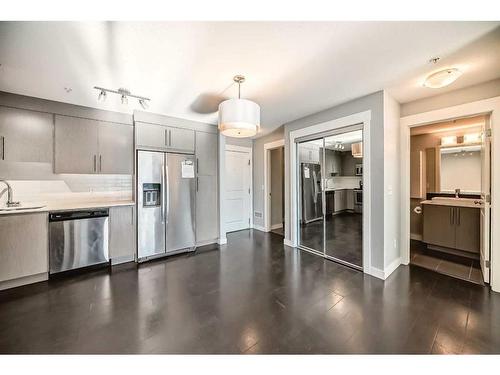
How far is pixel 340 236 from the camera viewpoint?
3.65 metres

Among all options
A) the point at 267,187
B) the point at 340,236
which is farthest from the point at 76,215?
the point at 340,236

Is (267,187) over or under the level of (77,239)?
over

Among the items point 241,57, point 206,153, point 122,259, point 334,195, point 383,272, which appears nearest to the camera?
point 241,57

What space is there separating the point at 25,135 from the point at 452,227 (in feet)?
20.8

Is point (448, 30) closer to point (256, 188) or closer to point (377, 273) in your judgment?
point (377, 273)

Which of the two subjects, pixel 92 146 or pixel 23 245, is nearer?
pixel 23 245

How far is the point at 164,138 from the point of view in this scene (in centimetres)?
329

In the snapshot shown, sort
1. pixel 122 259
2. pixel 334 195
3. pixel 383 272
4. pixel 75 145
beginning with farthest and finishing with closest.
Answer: pixel 334 195 → pixel 122 259 → pixel 75 145 → pixel 383 272

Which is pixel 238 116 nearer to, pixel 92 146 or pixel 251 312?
pixel 251 312

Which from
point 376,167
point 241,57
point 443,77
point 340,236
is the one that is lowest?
point 340,236

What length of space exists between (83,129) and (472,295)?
5223 millimetres

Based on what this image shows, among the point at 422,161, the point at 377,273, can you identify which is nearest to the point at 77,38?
the point at 377,273

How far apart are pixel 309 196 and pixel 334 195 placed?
507mm

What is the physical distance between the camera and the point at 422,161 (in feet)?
12.8
